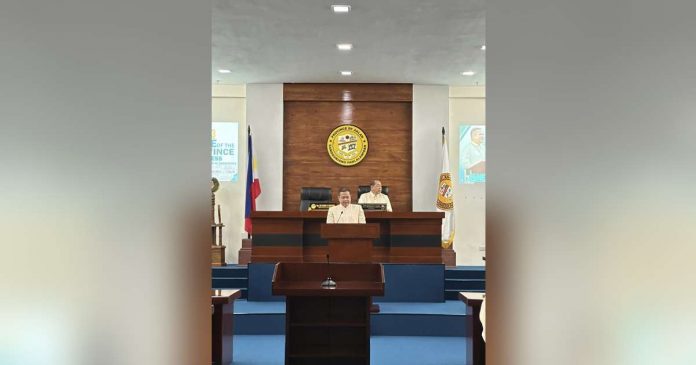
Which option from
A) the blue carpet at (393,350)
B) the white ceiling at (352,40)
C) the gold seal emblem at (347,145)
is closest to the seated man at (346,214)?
the blue carpet at (393,350)

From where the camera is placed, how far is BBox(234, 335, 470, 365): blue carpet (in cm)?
530

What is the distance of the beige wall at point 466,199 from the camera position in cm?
1003

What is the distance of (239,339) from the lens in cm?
611

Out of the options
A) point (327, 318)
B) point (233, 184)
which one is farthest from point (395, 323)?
point (233, 184)

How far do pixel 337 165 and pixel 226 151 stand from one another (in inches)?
76.8

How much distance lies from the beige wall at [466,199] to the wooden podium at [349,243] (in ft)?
13.4

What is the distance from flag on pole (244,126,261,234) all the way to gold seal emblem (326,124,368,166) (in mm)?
1270

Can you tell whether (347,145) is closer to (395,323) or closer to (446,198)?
(446,198)
